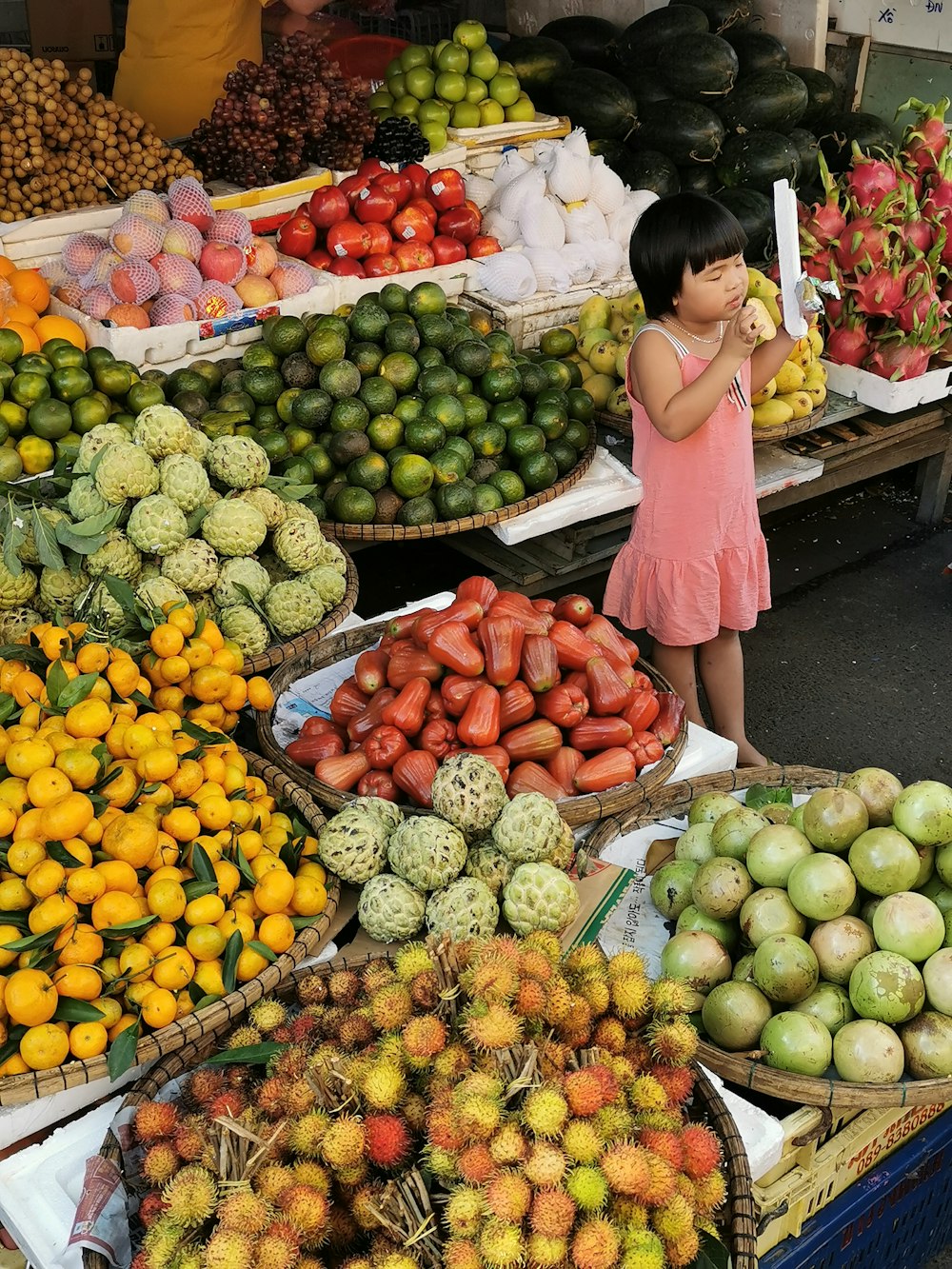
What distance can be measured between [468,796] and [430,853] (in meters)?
0.14

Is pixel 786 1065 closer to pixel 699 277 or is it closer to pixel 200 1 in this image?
pixel 699 277

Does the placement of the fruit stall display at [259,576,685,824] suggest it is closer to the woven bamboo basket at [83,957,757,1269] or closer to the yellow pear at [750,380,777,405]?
the woven bamboo basket at [83,957,757,1269]

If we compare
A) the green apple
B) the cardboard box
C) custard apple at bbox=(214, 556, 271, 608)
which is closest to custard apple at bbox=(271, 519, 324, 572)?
custard apple at bbox=(214, 556, 271, 608)

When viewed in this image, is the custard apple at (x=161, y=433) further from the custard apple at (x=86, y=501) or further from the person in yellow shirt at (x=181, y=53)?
the person in yellow shirt at (x=181, y=53)

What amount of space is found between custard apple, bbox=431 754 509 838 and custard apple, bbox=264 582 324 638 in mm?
786

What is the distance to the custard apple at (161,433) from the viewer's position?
8.94ft

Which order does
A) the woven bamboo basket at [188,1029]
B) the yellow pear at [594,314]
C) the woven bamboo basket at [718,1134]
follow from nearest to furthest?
the woven bamboo basket at [718,1134], the woven bamboo basket at [188,1029], the yellow pear at [594,314]

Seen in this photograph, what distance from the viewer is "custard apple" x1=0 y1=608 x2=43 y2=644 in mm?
2553

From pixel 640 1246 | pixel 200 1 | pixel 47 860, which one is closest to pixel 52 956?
pixel 47 860

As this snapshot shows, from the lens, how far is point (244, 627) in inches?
106

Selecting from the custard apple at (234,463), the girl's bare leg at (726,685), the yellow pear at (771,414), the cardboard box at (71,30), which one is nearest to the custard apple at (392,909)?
the custard apple at (234,463)

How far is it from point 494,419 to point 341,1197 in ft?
9.18

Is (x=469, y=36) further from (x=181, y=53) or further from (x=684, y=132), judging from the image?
(x=181, y=53)

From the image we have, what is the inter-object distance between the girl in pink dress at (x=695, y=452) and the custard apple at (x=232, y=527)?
A: 1.08m
